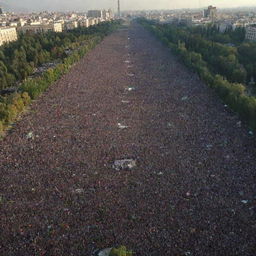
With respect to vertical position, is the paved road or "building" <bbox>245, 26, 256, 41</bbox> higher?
the paved road

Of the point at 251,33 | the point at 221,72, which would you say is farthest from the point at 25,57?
the point at 251,33

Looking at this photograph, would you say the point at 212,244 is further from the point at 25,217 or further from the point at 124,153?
the point at 124,153

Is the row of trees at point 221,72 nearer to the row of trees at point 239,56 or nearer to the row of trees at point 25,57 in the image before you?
the row of trees at point 239,56

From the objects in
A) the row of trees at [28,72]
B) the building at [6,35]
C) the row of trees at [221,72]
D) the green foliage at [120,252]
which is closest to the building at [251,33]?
the row of trees at [221,72]

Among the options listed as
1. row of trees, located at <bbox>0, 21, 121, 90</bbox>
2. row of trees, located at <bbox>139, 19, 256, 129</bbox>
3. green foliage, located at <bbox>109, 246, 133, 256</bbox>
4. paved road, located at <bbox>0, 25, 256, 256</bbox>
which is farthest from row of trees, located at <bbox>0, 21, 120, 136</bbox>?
row of trees, located at <bbox>139, 19, 256, 129</bbox>

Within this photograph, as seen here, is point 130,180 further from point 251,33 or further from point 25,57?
point 251,33

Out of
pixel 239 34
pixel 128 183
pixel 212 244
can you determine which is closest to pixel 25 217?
pixel 128 183

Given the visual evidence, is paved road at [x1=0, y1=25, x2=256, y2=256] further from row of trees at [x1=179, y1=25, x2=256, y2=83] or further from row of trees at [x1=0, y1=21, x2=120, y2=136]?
row of trees at [x1=179, y1=25, x2=256, y2=83]

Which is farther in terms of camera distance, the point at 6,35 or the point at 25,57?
the point at 6,35
